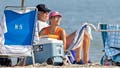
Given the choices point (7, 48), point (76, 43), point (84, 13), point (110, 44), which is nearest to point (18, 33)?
point (7, 48)

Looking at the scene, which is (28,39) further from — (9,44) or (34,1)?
(34,1)

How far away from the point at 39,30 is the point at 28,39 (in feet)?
2.49

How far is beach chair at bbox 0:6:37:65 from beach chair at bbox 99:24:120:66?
140cm

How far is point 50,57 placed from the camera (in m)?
10.4

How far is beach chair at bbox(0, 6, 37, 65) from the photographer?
10.3 meters

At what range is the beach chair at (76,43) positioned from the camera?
10.6m

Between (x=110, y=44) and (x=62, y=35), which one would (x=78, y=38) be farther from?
(x=110, y=44)


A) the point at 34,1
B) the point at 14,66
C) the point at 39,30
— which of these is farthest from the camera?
the point at 34,1

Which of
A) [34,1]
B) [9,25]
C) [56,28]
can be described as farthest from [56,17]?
[34,1]

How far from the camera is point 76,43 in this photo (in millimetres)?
10609

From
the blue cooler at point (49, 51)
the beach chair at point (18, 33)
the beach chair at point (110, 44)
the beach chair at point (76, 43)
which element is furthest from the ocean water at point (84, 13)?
the beach chair at point (18, 33)

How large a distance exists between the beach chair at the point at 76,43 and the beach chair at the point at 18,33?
724 mm

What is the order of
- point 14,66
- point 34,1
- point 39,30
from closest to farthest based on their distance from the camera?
point 14,66 < point 39,30 < point 34,1

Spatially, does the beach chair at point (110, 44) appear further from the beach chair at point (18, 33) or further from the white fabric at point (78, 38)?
the beach chair at point (18, 33)
